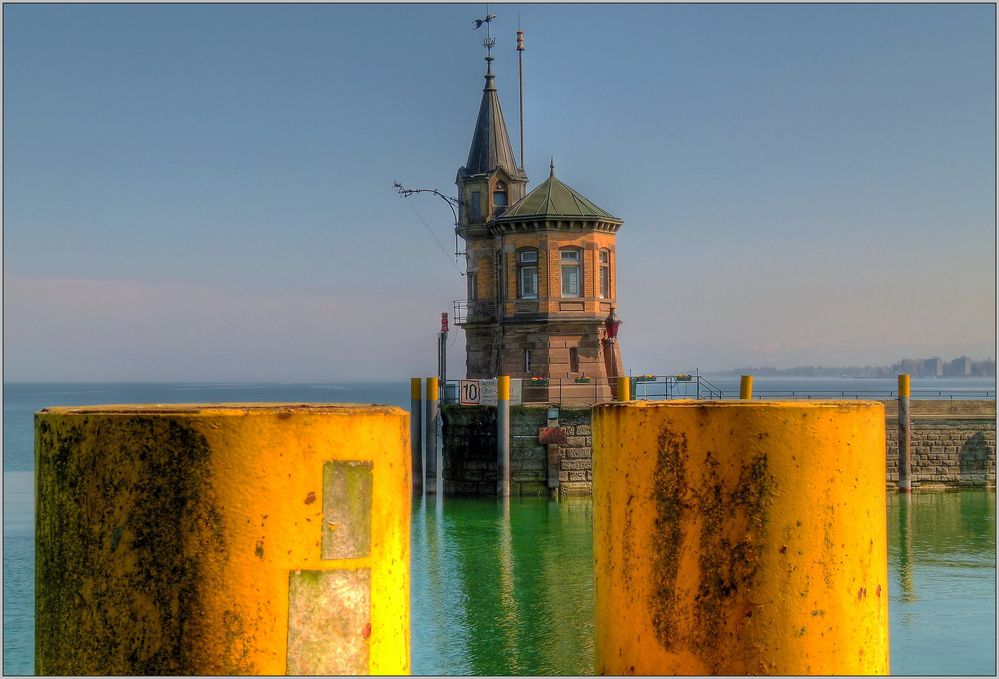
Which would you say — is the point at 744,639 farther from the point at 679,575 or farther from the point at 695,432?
the point at 695,432

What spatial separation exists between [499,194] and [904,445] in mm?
16326

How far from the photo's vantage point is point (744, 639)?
11.7ft

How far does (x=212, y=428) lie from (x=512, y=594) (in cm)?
1830

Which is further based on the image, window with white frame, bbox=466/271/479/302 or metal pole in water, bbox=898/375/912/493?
window with white frame, bbox=466/271/479/302

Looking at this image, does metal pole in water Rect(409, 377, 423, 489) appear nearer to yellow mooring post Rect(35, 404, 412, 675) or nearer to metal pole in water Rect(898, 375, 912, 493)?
metal pole in water Rect(898, 375, 912, 493)

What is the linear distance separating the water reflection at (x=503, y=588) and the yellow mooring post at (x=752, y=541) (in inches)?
482

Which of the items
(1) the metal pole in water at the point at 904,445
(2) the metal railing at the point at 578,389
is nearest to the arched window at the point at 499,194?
(2) the metal railing at the point at 578,389

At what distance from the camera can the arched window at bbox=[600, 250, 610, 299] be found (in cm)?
3578

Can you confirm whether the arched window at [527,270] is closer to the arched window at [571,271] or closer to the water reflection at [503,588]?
the arched window at [571,271]

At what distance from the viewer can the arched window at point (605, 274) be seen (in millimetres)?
35781

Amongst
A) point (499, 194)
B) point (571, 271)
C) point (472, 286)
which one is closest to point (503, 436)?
point (571, 271)

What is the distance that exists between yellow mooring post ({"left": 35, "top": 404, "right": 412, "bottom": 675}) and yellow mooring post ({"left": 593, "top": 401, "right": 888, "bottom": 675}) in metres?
1.08

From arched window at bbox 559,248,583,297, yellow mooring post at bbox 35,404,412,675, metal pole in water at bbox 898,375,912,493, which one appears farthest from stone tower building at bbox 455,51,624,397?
yellow mooring post at bbox 35,404,412,675

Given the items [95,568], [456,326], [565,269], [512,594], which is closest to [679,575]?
[95,568]
